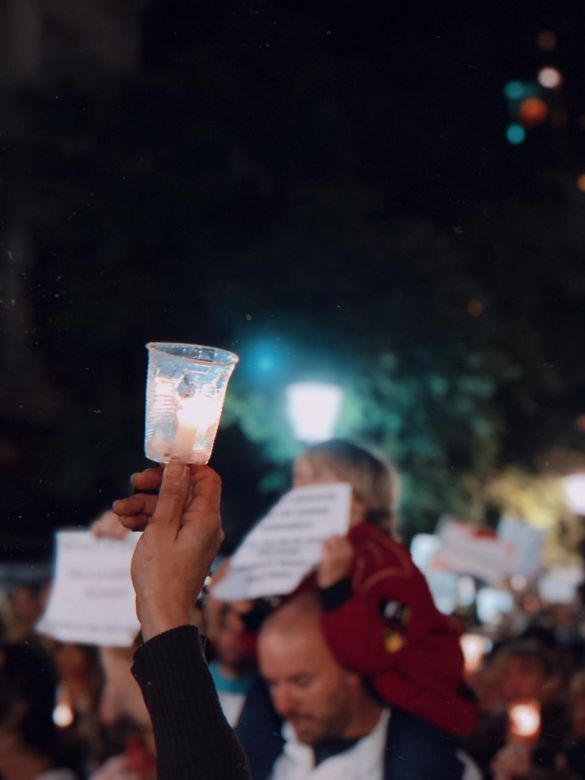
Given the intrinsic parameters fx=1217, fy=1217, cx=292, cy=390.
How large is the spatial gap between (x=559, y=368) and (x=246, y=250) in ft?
17.6

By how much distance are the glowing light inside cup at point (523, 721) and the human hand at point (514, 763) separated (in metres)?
0.15

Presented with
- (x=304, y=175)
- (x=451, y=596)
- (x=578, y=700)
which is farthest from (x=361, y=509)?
(x=304, y=175)

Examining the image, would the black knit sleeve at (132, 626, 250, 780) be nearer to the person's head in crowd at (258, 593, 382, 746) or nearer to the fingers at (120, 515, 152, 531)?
the fingers at (120, 515, 152, 531)

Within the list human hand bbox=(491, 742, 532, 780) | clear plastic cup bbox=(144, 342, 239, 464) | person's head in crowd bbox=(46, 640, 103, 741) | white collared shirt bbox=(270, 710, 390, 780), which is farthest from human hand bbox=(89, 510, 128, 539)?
clear plastic cup bbox=(144, 342, 239, 464)

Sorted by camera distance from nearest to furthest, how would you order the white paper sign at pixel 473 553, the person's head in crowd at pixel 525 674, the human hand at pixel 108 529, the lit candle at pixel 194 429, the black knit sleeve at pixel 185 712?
the black knit sleeve at pixel 185 712
the lit candle at pixel 194 429
the human hand at pixel 108 529
the person's head in crowd at pixel 525 674
the white paper sign at pixel 473 553

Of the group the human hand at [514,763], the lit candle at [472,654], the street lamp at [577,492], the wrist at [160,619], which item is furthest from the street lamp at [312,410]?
the street lamp at [577,492]

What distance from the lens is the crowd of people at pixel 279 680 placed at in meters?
1.68

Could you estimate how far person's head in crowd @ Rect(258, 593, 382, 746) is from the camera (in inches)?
141

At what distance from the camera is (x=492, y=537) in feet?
30.9

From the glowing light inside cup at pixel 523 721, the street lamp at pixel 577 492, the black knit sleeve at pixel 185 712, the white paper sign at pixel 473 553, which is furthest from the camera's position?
the street lamp at pixel 577 492

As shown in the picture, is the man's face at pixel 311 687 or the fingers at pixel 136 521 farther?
the man's face at pixel 311 687

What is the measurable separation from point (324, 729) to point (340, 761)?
4.0 inches

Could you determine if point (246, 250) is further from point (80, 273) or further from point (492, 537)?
point (492, 537)

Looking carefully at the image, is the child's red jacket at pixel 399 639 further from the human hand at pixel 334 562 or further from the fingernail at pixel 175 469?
the fingernail at pixel 175 469
